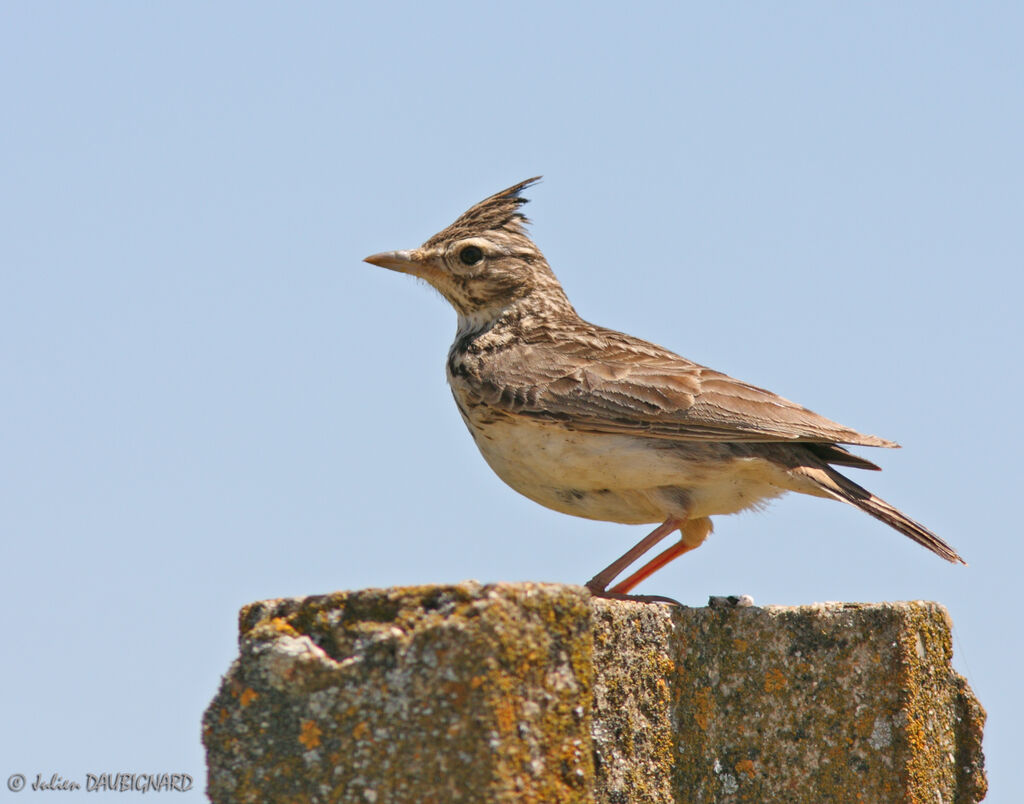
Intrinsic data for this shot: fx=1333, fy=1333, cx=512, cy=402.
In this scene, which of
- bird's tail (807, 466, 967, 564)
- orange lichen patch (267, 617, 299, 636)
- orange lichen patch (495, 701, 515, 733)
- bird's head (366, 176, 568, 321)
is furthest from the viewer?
bird's head (366, 176, 568, 321)

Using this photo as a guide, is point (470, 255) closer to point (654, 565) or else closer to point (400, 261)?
point (400, 261)

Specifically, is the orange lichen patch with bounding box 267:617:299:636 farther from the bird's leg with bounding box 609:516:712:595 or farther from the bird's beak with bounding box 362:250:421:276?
the bird's beak with bounding box 362:250:421:276

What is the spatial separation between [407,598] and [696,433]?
12.6ft

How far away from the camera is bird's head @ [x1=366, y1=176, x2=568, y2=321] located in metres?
8.65

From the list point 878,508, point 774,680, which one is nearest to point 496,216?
point 878,508

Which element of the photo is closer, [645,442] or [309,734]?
[309,734]

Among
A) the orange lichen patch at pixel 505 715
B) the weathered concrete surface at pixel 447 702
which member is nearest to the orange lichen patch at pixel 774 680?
the weathered concrete surface at pixel 447 702

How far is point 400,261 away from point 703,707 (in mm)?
4729

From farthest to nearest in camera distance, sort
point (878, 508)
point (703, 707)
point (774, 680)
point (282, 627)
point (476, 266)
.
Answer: point (476, 266) < point (878, 508) < point (774, 680) < point (703, 707) < point (282, 627)

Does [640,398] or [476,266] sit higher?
[476,266]

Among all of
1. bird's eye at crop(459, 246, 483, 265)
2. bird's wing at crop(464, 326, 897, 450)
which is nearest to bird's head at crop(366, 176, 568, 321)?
bird's eye at crop(459, 246, 483, 265)

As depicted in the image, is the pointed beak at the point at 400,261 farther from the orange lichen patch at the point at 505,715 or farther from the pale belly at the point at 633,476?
the orange lichen patch at the point at 505,715

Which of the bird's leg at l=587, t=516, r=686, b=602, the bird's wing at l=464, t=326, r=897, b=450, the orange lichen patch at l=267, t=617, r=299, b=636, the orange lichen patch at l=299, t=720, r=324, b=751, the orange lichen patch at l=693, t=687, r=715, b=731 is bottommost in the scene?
the orange lichen patch at l=299, t=720, r=324, b=751

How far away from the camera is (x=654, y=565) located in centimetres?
737
